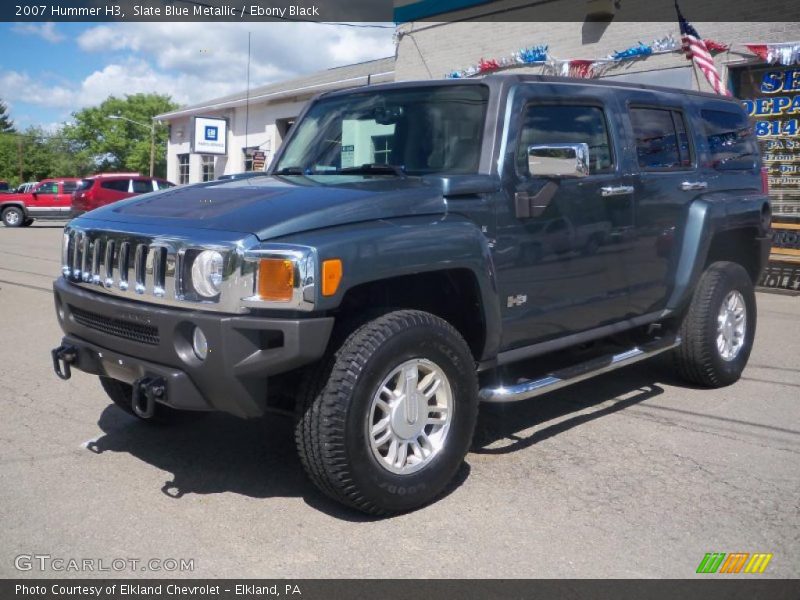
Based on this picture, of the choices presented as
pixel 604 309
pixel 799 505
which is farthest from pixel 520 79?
pixel 799 505

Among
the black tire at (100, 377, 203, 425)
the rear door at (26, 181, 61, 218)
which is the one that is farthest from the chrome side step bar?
the rear door at (26, 181, 61, 218)

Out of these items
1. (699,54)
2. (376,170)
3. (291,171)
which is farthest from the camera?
(699,54)

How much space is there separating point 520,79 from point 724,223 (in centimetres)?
209

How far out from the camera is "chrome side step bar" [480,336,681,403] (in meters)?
4.20

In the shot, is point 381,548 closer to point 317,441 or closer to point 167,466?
point 317,441

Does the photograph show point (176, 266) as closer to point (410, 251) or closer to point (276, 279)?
point (276, 279)

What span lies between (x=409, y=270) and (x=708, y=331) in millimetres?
2934

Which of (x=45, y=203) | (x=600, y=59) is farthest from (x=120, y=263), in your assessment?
(x=45, y=203)

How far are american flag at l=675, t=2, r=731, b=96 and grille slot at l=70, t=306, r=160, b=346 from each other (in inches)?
412

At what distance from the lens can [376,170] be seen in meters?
4.39

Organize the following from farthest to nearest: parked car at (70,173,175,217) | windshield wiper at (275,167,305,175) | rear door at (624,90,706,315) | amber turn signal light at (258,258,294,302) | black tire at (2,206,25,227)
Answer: black tire at (2,206,25,227), parked car at (70,173,175,217), rear door at (624,90,706,315), windshield wiper at (275,167,305,175), amber turn signal light at (258,258,294,302)

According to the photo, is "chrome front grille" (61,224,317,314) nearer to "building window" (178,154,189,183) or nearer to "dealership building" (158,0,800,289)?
"dealership building" (158,0,800,289)

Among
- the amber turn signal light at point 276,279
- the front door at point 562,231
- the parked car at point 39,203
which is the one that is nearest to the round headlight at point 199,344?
the amber turn signal light at point 276,279

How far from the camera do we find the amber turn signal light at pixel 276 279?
3.37 m
